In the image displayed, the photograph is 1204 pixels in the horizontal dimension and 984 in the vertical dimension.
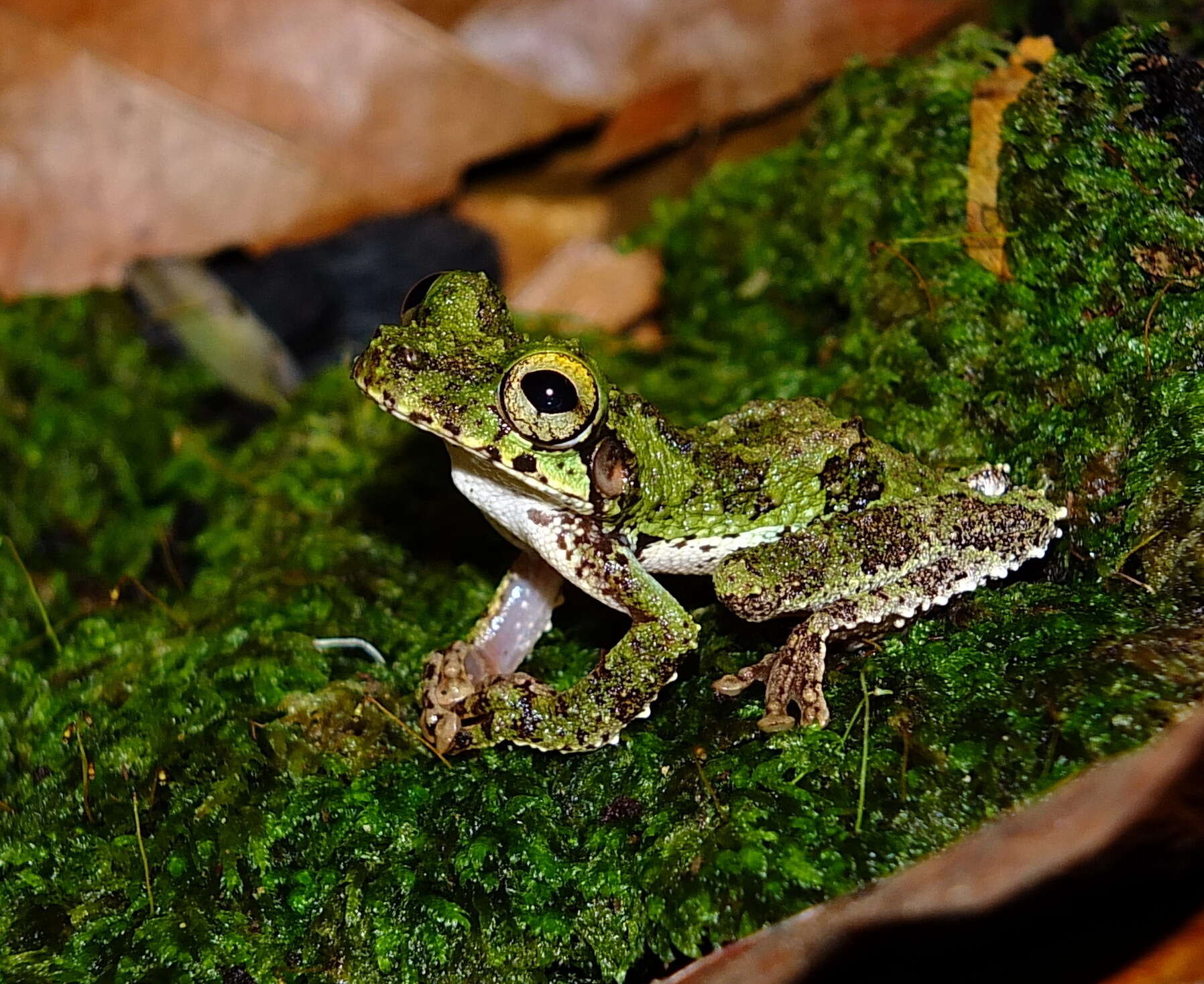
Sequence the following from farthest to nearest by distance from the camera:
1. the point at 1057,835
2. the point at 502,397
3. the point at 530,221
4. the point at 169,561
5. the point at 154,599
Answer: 1. the point at 530,221
2. the point at 169,561
3. the point at 154,599
4. the point at 502,397
5. the point at 1057,835

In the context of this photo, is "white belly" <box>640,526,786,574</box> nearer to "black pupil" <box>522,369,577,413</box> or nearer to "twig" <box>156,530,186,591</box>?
"black pupil" <box>522,369,577,413</box>

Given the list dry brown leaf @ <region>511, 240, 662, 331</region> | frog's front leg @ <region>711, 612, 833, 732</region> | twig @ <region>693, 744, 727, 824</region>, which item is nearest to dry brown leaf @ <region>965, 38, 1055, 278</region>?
frog's front leg @ <region>711, 612, 833, 732</region>

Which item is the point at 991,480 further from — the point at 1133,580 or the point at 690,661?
the point at 690,661

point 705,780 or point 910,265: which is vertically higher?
point 910,265

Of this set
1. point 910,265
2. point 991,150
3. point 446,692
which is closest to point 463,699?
point 446,692

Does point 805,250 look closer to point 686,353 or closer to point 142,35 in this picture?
point 686,353

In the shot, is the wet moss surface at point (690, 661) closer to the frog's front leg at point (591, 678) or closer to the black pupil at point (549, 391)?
the frog's front leg at point (591, 678)
